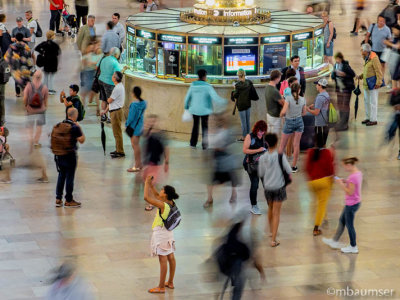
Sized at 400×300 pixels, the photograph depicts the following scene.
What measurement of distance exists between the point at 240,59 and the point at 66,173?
5139 millimetres

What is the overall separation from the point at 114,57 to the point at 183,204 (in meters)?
4.83

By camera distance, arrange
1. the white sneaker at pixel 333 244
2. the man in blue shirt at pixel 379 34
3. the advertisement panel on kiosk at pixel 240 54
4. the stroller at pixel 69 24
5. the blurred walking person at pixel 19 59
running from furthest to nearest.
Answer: the stroller at pixel 69 24, the man in blue shirt at pixel 379 34, the blurred walking person at pixel 19 59, the advertisement panel on kiosk at pixel 240 54, the white sneaker at pixel 333 244

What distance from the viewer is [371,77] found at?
1864 cm

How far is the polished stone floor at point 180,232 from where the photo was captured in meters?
12.0

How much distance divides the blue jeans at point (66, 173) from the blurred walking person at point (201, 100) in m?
3.33

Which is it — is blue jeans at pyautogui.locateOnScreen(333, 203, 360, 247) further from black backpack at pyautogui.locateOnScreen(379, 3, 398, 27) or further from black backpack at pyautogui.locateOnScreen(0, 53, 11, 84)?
black backpack at pyautogui.locateOnScreen(379, 3, 398, 27)

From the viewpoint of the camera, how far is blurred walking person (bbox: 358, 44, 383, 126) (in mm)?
18547

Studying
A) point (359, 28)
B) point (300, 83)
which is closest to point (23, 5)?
point (359, 28)

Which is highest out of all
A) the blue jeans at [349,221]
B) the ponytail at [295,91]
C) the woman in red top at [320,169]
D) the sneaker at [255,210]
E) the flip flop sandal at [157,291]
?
the ponytail at [295,91]

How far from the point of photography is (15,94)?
847 inches

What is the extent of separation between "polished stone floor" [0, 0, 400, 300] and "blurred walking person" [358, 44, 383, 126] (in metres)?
0.78

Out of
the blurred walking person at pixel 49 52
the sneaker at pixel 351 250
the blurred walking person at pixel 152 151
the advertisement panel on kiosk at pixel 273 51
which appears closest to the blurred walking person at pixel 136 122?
the blurred walking person at pixel 152 151

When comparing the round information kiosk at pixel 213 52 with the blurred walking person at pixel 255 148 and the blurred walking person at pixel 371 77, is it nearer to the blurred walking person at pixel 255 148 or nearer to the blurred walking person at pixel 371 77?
the blurred walking person at pixel 371 77

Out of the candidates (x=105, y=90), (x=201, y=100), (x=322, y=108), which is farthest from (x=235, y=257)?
(x=105, y=90)
